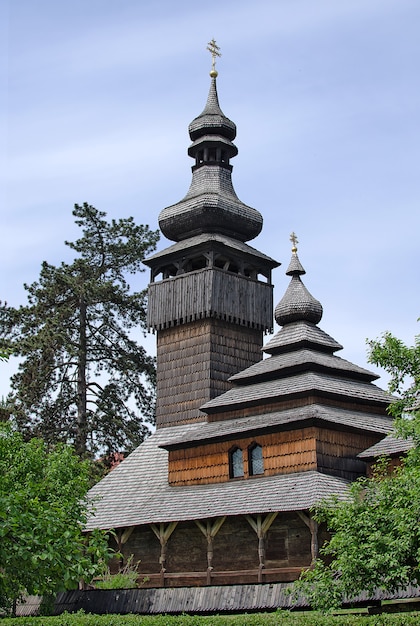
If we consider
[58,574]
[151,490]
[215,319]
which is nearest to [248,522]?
[151,490]

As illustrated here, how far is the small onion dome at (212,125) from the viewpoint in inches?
1614

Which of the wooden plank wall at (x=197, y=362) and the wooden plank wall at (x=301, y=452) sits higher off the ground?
the wooden plank wall at (x=197, y=362)

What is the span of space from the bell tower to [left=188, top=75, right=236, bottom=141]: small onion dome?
55 mm

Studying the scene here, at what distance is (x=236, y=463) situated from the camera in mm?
29719

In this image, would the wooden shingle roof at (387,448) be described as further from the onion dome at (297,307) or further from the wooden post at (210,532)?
the onion dome at (297,307)

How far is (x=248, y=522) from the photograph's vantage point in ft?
90.3

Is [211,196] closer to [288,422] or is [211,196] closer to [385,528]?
[288,422]

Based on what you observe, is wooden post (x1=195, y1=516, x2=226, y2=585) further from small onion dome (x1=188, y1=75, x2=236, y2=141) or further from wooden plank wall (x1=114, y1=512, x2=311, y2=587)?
small onion dome (x1=188, y1=75, x2=236, y2=141)

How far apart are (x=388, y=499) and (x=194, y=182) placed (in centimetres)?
2630

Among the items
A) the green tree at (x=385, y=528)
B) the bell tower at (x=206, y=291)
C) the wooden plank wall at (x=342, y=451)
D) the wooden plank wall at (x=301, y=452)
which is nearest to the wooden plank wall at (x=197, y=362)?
the bell tower at (x=206, y=291)

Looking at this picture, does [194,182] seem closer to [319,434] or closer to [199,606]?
[319,434]

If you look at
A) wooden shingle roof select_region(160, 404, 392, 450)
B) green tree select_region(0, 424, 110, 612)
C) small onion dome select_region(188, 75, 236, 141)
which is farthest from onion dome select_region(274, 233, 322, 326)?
green tree select_region(0, 424, 110, 612)

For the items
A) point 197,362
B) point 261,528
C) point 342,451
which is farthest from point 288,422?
point 197,362

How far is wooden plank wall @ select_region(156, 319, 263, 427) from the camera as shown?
118 feet
